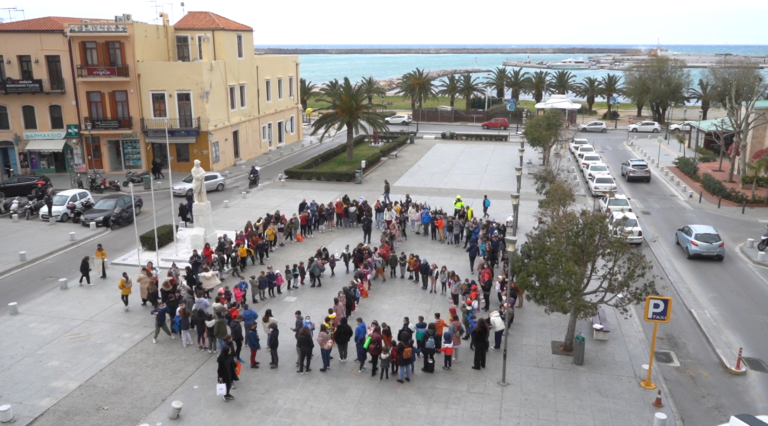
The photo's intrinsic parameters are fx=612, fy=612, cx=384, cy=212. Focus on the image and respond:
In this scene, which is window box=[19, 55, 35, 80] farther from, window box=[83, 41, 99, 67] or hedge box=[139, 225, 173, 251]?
hedge box=[139, 225, 173, 251]

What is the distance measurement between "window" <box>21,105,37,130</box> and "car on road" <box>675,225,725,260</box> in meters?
38.2

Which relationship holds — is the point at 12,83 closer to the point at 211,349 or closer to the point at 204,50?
the point at 204,50

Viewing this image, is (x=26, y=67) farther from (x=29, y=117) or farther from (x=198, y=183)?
(x=198, y=183)

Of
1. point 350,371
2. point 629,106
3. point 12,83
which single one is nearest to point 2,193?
point 12,83

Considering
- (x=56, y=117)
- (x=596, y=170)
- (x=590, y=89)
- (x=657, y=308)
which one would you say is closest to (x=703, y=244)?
(x=657, y=308)

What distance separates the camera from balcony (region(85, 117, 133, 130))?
38.7 m

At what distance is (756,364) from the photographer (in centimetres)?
1549

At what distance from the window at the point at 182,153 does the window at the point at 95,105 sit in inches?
198

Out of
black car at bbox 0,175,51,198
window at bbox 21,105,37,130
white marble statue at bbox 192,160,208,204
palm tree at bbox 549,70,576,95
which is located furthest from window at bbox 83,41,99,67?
palm tree at bbox 549,70,576,95

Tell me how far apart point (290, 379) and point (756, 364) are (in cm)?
1169

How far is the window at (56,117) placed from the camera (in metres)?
39.1

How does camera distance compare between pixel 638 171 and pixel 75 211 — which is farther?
pixel 638 171

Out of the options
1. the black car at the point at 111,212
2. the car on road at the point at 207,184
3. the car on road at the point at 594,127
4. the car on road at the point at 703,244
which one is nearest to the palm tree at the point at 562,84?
the car on road at the point at 594,127

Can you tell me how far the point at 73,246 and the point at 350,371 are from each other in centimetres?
1610
